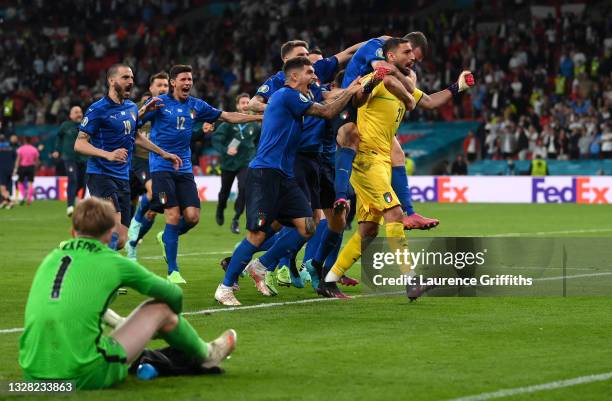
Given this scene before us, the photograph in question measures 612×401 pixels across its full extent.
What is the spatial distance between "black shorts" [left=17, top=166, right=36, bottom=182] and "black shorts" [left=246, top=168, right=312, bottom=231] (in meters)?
22.4

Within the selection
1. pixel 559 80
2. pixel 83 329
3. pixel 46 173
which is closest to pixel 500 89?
pixel 559 80

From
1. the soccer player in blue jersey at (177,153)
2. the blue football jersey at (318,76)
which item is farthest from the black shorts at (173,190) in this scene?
the blue football jersey at (318,76)

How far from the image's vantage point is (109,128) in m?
12.3

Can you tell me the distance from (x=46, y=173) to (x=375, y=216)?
2893cm

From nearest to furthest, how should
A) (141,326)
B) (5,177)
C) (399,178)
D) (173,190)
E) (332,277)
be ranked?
1. (141,326)
2. (332,277)
3. (399,178)
4. (173,190)
5. (5,177)

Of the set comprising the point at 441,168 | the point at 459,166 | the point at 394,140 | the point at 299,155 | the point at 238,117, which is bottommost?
the point at 441,168

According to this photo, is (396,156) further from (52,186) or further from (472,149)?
(52,186)

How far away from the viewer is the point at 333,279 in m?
11.7

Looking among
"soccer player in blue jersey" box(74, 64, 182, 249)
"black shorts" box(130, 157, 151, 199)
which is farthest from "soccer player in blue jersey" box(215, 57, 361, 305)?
"black shorts" box(130, 157, 151, 199)

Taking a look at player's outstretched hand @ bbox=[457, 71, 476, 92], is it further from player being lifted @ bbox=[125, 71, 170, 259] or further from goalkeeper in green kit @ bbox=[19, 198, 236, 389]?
goalkeeper in green kit @ bbox=[19, 198, 236, 389]

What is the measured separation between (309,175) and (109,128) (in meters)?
2.04

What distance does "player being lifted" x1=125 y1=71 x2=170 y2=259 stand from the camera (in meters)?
14.8

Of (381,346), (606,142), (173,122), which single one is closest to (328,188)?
(173,122)

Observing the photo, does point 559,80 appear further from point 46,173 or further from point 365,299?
point 365,299
